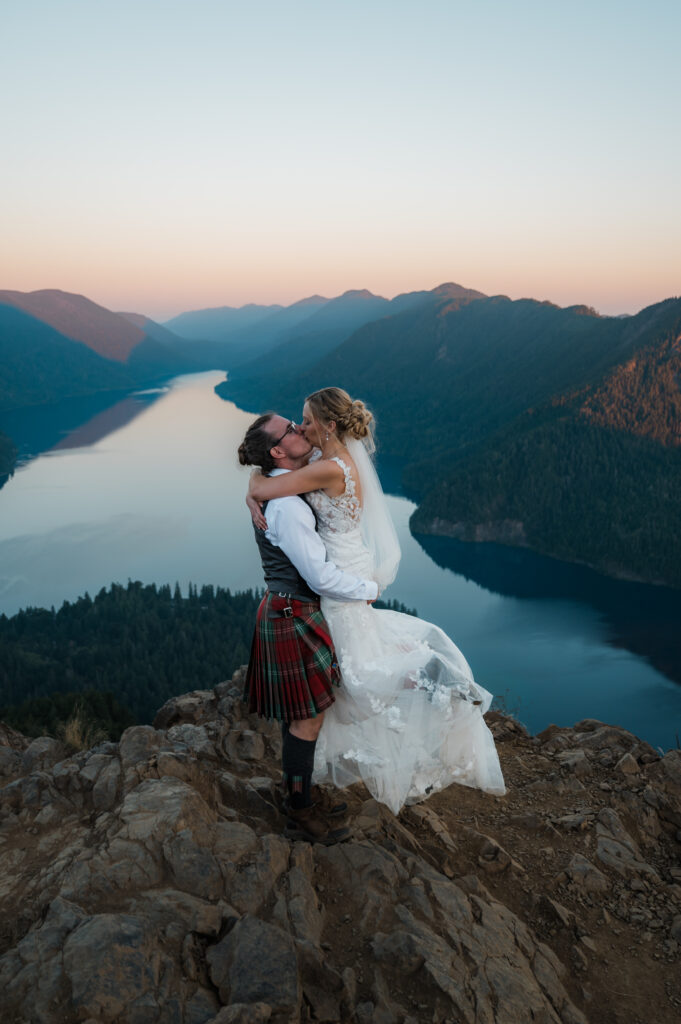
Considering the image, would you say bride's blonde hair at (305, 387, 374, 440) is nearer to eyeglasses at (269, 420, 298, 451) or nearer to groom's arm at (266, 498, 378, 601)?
eyeglasses at (269, 420, 298, 451)

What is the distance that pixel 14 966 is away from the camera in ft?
9.99

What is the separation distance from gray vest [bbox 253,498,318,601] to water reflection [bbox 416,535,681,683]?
5550cm

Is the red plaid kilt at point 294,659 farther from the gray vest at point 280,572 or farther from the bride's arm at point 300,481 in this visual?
the bride's arm at point 300,481

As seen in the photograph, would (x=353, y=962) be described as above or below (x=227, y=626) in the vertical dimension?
above

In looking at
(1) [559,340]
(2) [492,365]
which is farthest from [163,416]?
(1) [559,340]

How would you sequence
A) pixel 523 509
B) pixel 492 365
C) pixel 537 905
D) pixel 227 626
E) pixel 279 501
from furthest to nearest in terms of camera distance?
1. pixel 492 365
2. pixel 523 509
3. pixel 227 626
4. pixel 537 905
5. pixel 279 501

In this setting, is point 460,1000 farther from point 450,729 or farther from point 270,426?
point 270,426

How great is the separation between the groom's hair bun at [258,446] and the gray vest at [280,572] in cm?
28

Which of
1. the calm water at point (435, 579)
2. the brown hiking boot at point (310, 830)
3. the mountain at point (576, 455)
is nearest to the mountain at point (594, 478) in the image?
the mountain at point (576, 455)

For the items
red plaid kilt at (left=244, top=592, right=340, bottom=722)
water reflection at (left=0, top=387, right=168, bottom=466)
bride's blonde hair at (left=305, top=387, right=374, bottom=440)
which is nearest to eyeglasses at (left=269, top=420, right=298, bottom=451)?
bride's blonde hair at (left=305, top=387, right=374, bottom=440)

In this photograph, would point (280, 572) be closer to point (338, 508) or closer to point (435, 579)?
point (338, 508)

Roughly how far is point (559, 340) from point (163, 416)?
93.5m

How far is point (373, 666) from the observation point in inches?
171

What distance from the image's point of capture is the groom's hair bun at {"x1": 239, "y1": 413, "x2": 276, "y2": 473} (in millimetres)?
4137
